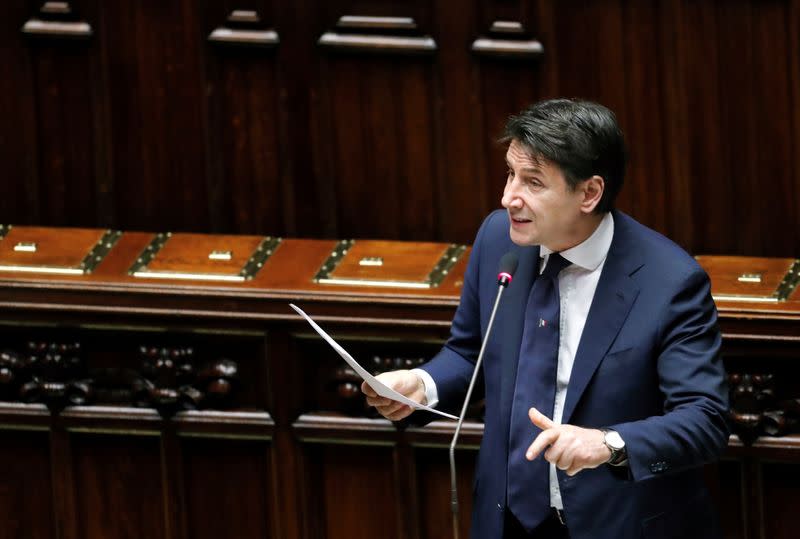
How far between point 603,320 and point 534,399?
0.71 feet

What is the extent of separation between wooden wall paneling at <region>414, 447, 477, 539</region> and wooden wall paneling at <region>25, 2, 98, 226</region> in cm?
148

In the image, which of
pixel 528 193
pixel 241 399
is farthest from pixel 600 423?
pixel 241 399

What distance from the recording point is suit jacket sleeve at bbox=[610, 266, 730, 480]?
3205mm

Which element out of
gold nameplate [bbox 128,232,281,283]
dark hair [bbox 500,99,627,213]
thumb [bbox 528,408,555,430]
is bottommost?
thumb [bbox 528,408,555,430]

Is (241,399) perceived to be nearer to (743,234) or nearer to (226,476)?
(226,476)

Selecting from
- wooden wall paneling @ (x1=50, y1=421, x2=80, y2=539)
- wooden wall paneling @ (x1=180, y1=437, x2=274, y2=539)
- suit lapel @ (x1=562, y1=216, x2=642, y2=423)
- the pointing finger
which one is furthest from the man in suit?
wooden wall paneling @ (x1=50, y1=421, x2=80, y2=539)

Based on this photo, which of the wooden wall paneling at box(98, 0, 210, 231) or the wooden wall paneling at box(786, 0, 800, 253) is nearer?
the wooden wall paneling at box(786, 0, 800, 253)

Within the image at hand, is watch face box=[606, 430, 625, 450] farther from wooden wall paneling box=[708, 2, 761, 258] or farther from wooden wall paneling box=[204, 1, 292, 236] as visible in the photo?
wooden wall paneling box=[204, 1, 292, 236]

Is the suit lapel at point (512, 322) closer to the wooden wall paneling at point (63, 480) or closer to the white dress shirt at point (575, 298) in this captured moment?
the white dress shirt at point (575, 298)

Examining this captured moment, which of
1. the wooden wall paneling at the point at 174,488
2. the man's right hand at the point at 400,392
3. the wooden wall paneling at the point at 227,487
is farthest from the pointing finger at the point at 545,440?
the wooden wall paneling at the point at 174,488

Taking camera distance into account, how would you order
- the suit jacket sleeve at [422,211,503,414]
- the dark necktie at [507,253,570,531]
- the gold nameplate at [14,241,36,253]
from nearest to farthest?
the dark necktie at [507,253,570,531], the suit jacket sleeve at [422,211,503,414], the gold nameplate at [14,241,36,253]

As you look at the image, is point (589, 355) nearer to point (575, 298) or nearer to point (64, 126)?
point (575, 298)

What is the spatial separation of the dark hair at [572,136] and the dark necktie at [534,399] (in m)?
0.22

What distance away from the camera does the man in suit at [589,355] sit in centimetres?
330
